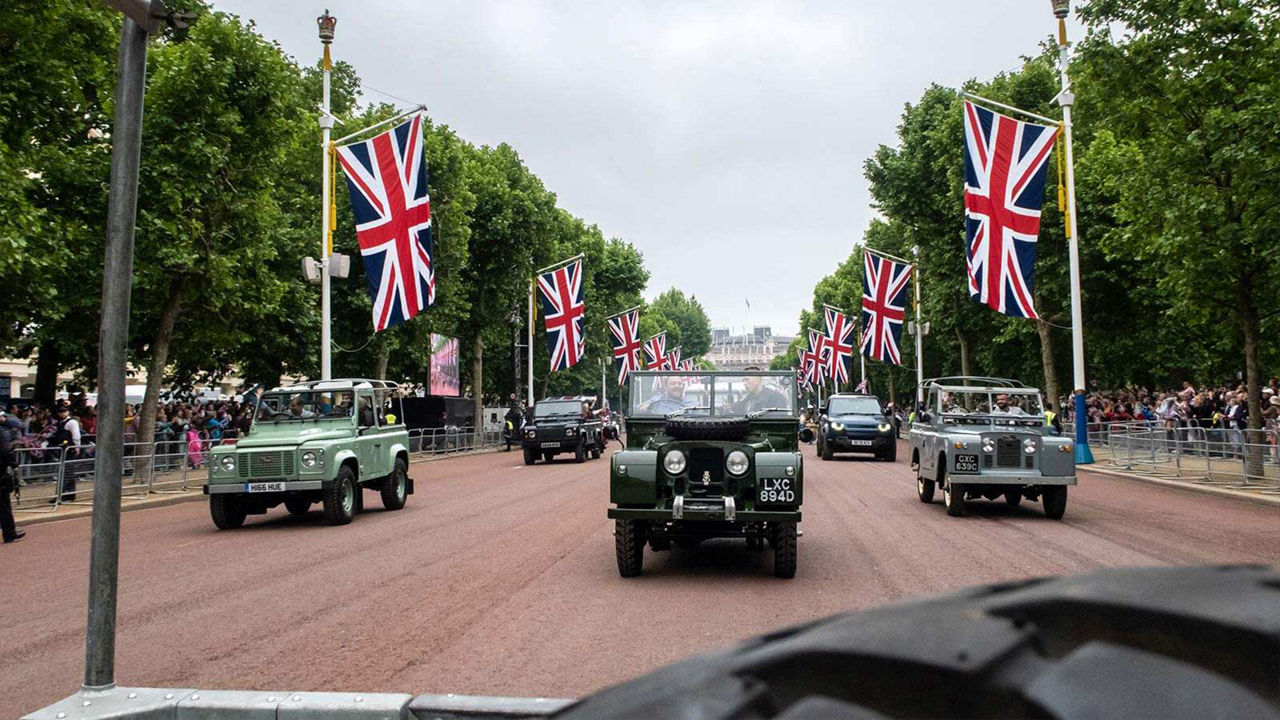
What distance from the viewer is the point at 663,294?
170750 mm

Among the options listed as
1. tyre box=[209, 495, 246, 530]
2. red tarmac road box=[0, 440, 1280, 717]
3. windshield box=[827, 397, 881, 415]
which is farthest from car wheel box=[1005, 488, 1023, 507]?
windshield box=[827, 397, 881, 415]

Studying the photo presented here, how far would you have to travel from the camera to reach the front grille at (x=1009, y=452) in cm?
1462

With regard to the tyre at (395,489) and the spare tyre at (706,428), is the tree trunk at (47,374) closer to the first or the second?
the tyre at (395,489)

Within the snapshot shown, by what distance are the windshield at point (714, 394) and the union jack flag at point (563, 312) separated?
27808 mm

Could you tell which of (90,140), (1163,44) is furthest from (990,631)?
(90,140)

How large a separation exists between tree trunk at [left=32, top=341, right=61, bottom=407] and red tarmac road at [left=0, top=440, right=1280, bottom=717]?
15.4 meters

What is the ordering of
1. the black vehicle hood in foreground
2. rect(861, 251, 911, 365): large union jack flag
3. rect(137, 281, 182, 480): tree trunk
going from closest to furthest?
the black vehicle hood in foreground < rect(137, 281, 182, 480): tree trunk < rect(861, 251, 911, 365): large union jack flag

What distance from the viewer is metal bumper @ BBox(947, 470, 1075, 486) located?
1438cm

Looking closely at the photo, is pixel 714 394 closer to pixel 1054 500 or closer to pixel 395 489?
pixel 1054 500

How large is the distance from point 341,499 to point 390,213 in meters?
8.43

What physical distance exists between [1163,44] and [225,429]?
2672 cm

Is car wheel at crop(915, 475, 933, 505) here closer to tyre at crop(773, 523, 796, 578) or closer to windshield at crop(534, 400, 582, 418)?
tyre at crop(773, 523, 796, 578)

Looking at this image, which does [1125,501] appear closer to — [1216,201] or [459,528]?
[1216,201]

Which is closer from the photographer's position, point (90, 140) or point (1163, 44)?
point (1163, 44)
